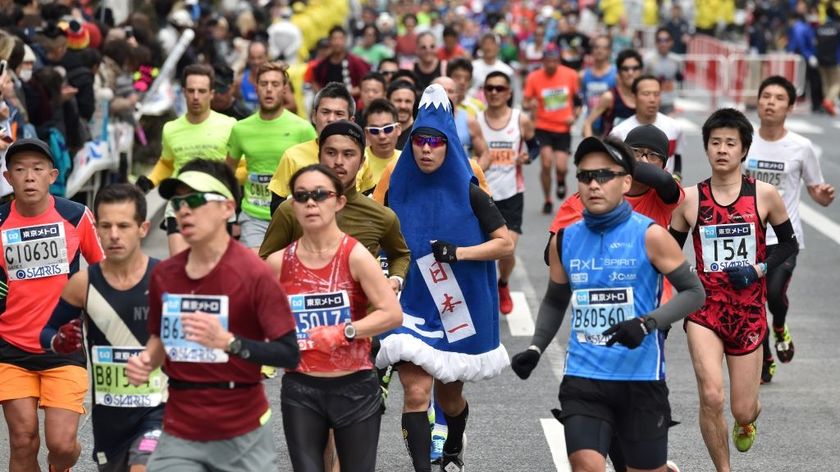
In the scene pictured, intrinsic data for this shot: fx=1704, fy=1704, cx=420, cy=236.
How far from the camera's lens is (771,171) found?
36.0 feet

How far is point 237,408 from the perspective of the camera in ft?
20.0

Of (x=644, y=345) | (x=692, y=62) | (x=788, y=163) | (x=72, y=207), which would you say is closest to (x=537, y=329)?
(x=644, y=345)

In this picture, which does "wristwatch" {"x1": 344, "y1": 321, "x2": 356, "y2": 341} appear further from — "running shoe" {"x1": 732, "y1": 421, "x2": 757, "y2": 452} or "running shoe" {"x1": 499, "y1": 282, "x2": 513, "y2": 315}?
"running shoe" {"x1": 499, "y1": 282, "x2": 513, "y2": 315}

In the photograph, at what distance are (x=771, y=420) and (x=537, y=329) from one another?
11.5 ft

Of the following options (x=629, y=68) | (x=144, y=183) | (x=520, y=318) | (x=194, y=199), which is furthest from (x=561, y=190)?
(x=194, y=199)

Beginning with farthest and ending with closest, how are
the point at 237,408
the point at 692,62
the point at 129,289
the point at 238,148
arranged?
1. the point at 692,62
2. the point at 238,148
3. the point at 129,289
4. the point at 237,408

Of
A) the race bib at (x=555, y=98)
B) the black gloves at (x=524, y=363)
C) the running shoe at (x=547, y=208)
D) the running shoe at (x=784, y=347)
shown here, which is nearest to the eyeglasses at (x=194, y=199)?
the black gloves at (x=524, y=363)

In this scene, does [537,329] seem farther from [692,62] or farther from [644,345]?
[692,62]

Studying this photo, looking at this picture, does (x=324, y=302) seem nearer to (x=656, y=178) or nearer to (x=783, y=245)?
(x=656, y=178)

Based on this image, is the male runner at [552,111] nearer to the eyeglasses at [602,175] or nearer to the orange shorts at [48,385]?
the orange shorts at [48,385]

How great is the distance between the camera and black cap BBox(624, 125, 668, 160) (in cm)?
873

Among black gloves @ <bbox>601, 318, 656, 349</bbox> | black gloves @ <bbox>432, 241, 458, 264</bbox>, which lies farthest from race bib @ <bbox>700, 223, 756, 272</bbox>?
black gloves @ <bbox>601, 318, 656, 349</bbox>

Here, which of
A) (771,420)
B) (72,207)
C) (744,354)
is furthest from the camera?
(771,420)

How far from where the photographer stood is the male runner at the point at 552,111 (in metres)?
18.8
